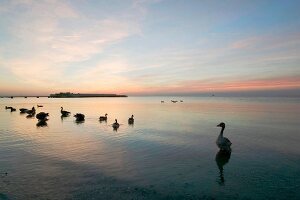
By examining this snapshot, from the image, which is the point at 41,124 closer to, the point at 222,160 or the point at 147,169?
the point at 147,169

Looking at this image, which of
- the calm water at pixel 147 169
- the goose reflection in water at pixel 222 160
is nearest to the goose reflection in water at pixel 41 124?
the calm water at pixel 147 169

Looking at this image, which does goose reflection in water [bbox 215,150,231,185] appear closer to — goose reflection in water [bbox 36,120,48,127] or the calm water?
the calm water

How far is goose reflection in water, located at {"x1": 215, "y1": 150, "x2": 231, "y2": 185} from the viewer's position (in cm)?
1440

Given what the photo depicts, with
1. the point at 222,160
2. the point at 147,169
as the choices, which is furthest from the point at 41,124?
the point at 222,160

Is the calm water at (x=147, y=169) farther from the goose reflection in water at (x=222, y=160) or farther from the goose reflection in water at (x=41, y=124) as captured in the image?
the goose reflection in water at (x=41, y=124)

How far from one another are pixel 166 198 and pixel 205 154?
28.8ft

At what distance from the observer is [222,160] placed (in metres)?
18.1

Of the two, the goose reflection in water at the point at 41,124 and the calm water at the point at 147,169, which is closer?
the calm water at the point at 147,169

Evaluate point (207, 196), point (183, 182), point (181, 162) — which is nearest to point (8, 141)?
point (181, 162)

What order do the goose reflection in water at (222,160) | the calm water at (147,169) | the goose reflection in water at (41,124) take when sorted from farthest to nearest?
the goose reflection in water at (41,124) < the goose reflection in water at (222,160) < the calm water at (147,169)

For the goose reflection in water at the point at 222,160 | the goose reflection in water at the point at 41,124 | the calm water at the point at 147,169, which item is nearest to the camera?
the calm water at the point at 147,169

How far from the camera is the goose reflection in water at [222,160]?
47.2ft

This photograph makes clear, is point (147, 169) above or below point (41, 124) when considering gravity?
below

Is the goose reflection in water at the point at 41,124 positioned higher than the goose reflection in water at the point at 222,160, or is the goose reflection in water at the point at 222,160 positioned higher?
the goose reflection in water at the point at 41,124
